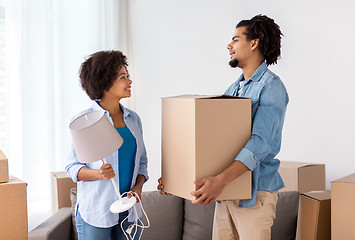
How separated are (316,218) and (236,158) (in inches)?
27.0

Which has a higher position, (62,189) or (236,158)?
(236,158)

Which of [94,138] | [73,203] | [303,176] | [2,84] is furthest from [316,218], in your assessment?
[2,84]

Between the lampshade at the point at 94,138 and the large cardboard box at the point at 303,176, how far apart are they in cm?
138

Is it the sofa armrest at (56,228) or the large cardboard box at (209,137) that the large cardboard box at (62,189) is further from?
the large cardboard box at (209,137)

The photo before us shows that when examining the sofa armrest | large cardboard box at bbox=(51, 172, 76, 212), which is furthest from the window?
the sofa armrest

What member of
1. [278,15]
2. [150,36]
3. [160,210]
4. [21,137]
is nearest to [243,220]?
[160,210]

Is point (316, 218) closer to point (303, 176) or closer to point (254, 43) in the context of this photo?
point (303, 176)

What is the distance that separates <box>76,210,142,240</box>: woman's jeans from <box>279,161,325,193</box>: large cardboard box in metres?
1.18

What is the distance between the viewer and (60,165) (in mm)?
3855

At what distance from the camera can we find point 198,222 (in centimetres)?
261

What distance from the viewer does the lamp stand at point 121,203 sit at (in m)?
1.62

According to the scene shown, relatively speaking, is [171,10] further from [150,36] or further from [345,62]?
[345,62]

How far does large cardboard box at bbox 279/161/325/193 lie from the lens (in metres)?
2.63

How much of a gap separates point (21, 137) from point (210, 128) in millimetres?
2425
